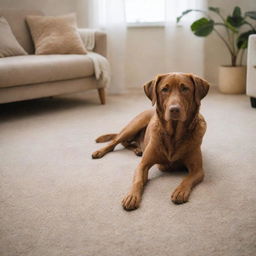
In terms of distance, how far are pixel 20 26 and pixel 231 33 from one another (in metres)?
2.60

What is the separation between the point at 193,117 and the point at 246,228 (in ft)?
2.10

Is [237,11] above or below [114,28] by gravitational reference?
above

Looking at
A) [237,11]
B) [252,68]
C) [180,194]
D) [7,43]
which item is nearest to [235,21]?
[237,11]

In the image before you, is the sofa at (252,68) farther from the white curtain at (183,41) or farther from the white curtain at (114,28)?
the white curtain at (114,28)

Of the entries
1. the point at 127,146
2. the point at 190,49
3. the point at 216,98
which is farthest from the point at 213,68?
the point at 127,146

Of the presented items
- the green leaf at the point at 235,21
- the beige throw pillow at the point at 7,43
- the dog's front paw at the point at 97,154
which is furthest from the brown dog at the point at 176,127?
the green leaf at the point at 235,21

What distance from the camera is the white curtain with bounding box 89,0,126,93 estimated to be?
14.1 feet

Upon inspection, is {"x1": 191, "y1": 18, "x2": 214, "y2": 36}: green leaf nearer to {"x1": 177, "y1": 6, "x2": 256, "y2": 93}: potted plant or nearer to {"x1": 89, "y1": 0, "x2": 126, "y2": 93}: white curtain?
{"x1": 177, "y1": 6, "x2": 256, "y2": 93}: potted plant

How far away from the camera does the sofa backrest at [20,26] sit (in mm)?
3840

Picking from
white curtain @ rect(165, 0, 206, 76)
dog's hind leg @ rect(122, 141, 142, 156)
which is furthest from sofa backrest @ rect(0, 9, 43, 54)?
dog's hind leg @ rect(122, 141, 142, 156)

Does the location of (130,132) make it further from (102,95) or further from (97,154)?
(102,95)

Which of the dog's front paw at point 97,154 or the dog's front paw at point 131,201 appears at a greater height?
the dog's front paw at point 131,201

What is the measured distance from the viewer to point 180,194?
1609 mm

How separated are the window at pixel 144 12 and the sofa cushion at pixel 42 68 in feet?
4.64
